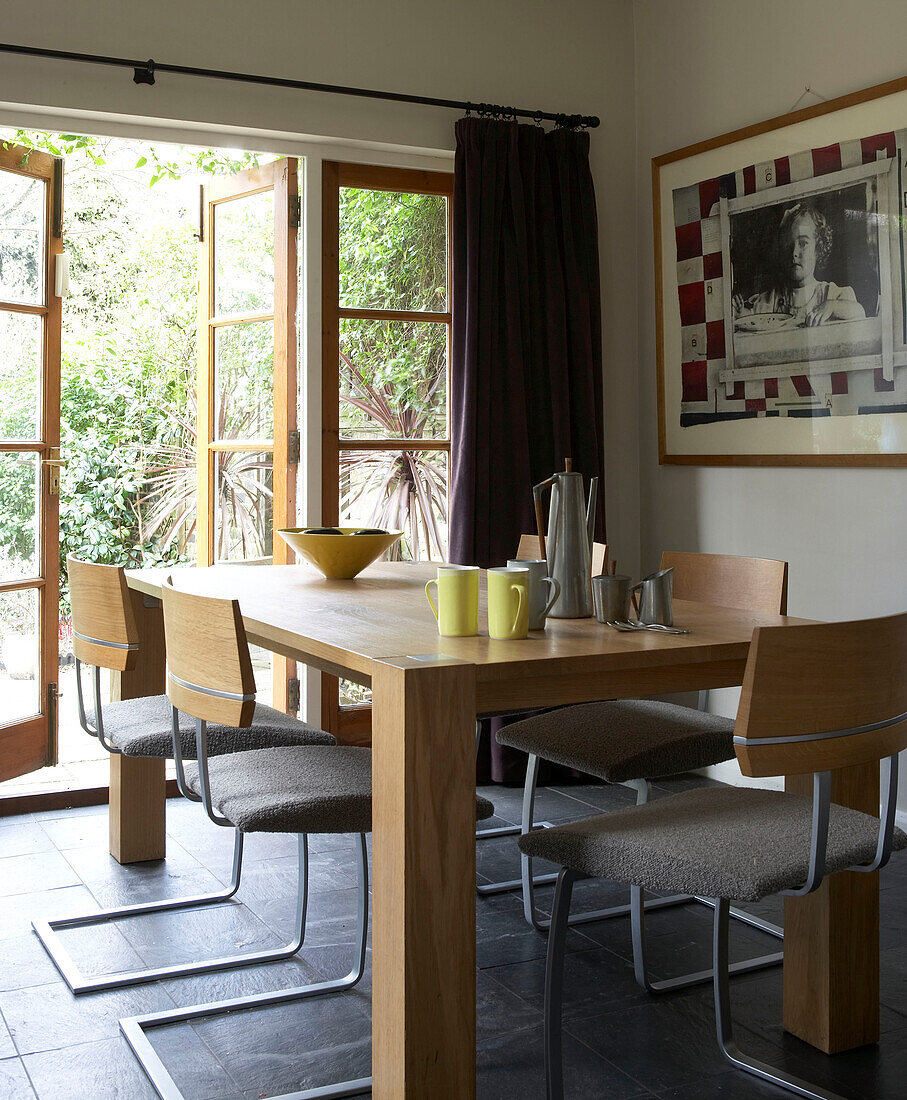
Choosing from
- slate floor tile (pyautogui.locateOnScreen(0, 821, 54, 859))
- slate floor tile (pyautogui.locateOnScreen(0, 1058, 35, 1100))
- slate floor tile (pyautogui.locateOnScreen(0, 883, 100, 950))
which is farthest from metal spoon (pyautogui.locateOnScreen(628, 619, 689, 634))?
slate floor tile (pyautogui.locateOnScreen(0, 821, 54, 859))

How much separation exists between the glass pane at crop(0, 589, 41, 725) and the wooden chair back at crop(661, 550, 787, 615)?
2069 mm

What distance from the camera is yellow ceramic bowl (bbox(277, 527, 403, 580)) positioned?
2.85m

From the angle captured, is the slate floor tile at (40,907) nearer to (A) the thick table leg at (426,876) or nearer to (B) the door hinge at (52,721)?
(B) the door hinge at (52,721)

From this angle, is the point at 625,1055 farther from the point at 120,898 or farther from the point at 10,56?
the point at 10,56

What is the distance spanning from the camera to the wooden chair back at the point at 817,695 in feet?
5.29

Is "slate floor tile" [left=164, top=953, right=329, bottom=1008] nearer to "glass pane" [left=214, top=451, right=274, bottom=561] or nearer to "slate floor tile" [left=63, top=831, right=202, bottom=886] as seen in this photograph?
"slate floor tile" [left=63, top=831, right=202, bottom=886]

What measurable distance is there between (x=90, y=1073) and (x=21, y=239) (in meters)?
2.58

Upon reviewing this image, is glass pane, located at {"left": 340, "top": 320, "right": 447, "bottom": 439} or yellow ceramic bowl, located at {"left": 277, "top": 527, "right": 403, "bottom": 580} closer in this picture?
yellow ceramic bowl, located at {"left": 277, "top": 527, "right": 403, "bottom": 580}

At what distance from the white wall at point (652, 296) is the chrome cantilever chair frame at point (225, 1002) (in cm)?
179

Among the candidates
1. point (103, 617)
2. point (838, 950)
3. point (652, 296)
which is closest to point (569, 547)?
point (838, 950)

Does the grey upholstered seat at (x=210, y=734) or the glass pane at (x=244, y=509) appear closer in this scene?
the grey upholstered seat at (x=210, y=734)

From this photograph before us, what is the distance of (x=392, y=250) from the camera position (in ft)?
13.6

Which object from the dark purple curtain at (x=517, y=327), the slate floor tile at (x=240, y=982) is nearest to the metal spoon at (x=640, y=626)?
the slate floor tile at (x=240, y=982)

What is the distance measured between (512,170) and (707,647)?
265 centimetres
